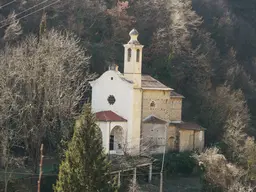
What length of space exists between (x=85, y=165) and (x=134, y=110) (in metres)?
19.1

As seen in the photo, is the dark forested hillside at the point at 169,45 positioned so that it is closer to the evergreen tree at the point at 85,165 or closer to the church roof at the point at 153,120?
the church roof at the point at 153,120

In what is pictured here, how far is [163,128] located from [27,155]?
9657 millimetres

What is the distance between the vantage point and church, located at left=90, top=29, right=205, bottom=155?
142 feet

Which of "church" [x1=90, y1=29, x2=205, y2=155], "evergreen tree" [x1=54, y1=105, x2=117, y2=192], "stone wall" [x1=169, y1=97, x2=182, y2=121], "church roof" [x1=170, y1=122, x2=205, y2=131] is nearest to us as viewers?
"evergreen tree" [x1=54, y1=105, x2=117, y2=192]

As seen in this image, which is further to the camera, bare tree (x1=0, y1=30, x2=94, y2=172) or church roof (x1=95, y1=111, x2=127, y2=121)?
church roof (x1=95, y1=111, x2=127, y2=121)

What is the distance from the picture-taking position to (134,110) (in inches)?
1720

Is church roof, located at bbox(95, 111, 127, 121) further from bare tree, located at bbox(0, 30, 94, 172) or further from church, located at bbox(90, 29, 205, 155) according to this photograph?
bare tree, located at bbox(0, 30, 94, 172)

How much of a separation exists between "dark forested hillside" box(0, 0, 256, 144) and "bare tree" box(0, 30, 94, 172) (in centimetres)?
893

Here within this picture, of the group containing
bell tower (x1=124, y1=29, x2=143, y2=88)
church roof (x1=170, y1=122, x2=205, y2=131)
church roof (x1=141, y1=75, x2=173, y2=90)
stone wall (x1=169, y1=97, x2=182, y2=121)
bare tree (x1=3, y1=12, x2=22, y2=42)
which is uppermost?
bare tree (x1=3, y1=12, x2=22, y2=42)

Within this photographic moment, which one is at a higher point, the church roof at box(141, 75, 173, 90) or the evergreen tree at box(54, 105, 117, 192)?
the church roof at box(141, 75, 173, 90)

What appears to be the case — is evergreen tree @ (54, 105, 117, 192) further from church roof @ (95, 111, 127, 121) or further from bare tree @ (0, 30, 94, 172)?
church roof @ (95, 111, 127, 121)

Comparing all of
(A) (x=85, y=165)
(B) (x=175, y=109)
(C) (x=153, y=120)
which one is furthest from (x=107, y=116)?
(A) (x=85, y=165)

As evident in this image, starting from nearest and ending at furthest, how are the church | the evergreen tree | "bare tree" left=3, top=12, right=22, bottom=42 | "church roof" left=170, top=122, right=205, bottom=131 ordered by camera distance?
1. the evergreen tree
2. the church
3. "church roof" left=170, top=122, right=205, bottom=131
4. "bare tree" left=3, top=12, right=22, bottom=42

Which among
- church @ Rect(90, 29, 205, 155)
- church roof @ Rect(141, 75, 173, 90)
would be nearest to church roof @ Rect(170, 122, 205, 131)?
church @ Rect(90, 29, 205, 155)
